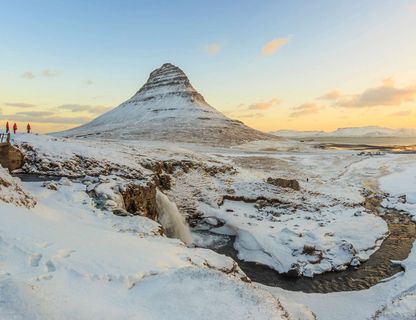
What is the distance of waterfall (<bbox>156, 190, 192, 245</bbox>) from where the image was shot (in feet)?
77.5

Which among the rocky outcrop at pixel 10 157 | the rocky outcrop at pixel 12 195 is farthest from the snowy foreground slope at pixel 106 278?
the rocky outcrop at pixel 10 157

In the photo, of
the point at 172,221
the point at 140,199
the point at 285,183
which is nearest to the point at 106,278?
the point at 140,199

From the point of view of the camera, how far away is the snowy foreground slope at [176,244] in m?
8.71

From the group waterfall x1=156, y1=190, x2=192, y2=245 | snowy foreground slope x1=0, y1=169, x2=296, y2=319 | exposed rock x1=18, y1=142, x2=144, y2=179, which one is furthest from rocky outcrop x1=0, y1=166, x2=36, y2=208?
waterfall x1=156, y1=190, x2=192, y2=245

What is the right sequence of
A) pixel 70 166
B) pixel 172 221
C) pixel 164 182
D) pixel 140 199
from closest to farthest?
1. pixel 140 199
2. pixel 172 221
3. pixel 70 166
4. pixel 164 182

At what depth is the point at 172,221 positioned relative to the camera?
2470 cm

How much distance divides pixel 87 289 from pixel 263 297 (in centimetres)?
471

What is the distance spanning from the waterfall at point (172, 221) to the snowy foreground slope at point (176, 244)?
49 cm

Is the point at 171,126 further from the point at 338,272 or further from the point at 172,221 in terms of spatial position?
the point at 338,272

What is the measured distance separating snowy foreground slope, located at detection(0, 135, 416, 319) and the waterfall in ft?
1.61

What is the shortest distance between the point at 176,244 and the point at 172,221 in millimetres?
9927

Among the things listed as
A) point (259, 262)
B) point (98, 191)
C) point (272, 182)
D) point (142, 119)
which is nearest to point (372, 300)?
point (259, 262)

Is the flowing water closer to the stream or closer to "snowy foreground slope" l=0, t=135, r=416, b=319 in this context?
the stream

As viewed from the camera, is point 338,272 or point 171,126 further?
point 171,126
